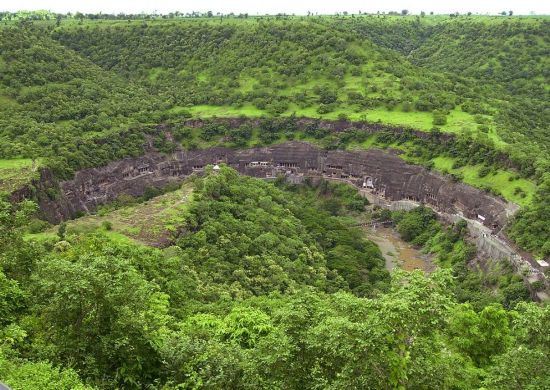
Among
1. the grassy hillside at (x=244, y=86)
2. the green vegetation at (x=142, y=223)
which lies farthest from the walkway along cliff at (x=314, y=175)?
the green vegetation at (x=142, y=223)

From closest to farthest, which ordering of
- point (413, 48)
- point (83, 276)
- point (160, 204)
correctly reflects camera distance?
1. point (83, 276)
2. point (160, 204)
3. point (413, 48)

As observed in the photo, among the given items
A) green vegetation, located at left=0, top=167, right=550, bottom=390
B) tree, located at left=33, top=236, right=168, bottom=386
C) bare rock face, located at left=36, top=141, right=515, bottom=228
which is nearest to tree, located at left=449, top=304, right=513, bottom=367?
green vegetation, located at left=0, top=167, right=550, bottom=390

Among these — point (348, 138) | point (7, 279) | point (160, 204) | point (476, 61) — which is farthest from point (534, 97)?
point (7, 279)

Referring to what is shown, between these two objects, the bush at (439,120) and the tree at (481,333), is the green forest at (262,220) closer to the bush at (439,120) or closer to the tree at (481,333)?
the tree at (481,333)

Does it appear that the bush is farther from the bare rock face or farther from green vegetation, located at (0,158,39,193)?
green vegetation, located at (0,158,39,193)

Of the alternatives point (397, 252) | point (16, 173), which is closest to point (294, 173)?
point (397, 252)

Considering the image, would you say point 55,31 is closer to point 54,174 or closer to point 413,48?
point 54,174

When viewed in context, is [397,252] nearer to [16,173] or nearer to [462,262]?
[462,262]
